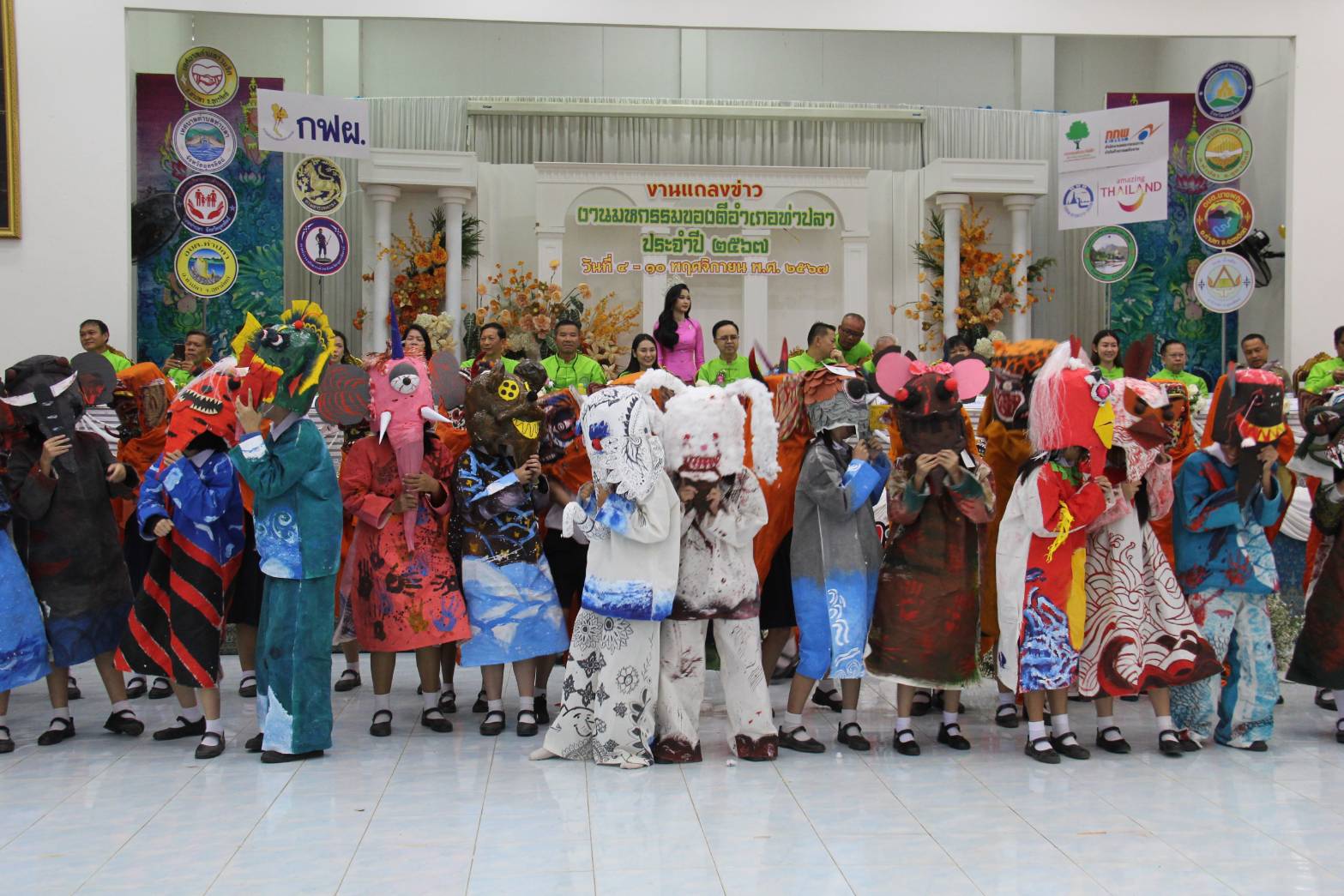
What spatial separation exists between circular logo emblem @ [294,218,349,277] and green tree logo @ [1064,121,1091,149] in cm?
660

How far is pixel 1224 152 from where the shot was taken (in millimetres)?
11008

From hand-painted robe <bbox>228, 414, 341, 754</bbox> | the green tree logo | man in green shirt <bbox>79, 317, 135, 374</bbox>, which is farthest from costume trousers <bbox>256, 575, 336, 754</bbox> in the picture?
the green tree logo

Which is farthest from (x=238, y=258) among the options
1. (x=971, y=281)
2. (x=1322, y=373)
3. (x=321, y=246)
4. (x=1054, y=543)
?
(x=1054, y=543)

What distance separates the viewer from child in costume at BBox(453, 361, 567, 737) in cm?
527

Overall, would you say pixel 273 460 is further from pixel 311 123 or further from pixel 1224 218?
pixel 1224 218

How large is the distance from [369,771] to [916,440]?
242 cm

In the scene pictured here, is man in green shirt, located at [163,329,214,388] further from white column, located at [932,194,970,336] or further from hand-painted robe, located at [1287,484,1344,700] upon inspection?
white column, located at [932,194,970,336]

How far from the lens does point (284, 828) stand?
4.11 metres

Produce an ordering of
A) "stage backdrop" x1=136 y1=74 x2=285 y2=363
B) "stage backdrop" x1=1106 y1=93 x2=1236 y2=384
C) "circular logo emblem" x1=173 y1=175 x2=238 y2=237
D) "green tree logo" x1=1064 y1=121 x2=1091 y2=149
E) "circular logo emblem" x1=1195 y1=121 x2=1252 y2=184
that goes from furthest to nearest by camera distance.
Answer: "stage backdrop" x1=1106 y1=93 x2=1236 y2=384, "stage backdrop" x1=136 y1=74 x2=285 y2=363, "green tree logo" x1=1064 y1=121 x2=1091 y2=149, "circular logo emblem" x1=1195 y1=121 x2=1252 y2=184, "circular logo emblem" x1=173 y1=175 x2=238 y2=237

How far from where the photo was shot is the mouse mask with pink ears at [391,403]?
5.14 meters

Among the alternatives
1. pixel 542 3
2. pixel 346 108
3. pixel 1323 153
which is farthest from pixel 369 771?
pixel 1323 153

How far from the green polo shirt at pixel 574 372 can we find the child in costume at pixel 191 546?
2.69m

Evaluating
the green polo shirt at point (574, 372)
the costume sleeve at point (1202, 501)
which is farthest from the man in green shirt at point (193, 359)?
the costume sleeve at point (1202, 501)

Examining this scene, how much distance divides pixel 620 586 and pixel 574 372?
3.11 meters
